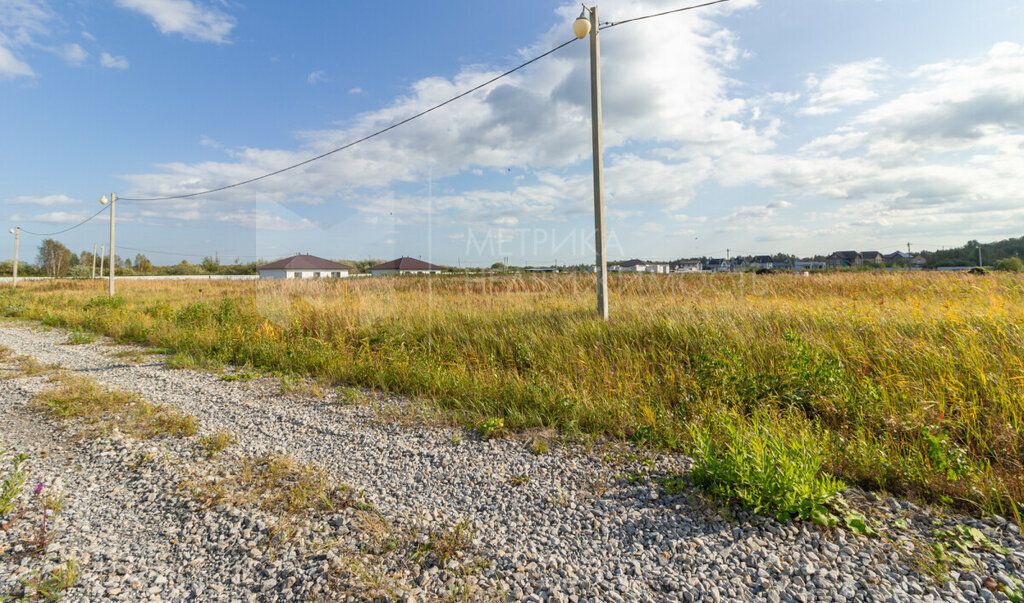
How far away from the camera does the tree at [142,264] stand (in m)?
72.6

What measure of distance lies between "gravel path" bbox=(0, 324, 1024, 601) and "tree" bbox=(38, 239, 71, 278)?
91.5 m

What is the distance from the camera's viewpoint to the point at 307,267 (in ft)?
171

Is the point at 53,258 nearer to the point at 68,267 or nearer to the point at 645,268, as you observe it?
the point at 68,267

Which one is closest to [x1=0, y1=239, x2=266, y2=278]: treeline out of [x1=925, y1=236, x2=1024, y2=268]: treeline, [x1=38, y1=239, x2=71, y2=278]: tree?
[x1=38, y1=239, x2=71, y2=278]: tree

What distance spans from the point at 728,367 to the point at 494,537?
305 cm

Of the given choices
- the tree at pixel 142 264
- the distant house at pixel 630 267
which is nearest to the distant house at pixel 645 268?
the distant house at pixel 630 267

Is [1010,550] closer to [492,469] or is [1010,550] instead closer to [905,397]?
[905,397]

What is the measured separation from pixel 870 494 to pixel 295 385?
599 cm

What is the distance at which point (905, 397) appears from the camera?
3508 millimetres

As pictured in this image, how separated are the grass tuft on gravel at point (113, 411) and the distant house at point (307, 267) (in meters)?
40.6

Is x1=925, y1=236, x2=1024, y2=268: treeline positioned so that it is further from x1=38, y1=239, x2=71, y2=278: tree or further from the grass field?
x1=38, y1=239, x2=71, y2=278: tree

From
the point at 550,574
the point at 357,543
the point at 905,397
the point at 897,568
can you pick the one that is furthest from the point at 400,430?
the point at 905,397

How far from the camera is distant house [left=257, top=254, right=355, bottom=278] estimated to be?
44.8 meters

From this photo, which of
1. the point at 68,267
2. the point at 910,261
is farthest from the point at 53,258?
the point at 910,261
